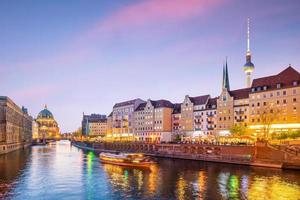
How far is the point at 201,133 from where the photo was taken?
6969 inches

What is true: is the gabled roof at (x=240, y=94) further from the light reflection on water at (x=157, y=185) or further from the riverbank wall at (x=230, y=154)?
the light reflection on water at (x=157, y=185)

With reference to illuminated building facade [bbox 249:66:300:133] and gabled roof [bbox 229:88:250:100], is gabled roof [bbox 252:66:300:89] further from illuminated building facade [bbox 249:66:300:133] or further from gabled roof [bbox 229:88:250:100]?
gabled roof [bbox 229:88:250:100]

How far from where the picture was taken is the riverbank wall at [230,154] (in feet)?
304

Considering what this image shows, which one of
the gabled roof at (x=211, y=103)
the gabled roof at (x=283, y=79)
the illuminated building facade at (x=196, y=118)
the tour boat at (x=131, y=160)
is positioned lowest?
the tour boat at (x=131, y=160)

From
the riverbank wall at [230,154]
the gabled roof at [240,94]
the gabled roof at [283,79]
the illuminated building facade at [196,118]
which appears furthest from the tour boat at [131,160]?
the gabled roof at [240,94]

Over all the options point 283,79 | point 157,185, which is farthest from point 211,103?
point 157,185

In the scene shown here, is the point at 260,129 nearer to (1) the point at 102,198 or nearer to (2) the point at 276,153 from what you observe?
(2) the point at 276,153

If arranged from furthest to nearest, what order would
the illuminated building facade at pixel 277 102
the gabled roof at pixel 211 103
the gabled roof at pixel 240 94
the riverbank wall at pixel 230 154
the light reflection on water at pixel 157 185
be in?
the gabled roof at pixel 211 103, the gabled roof at pixel 240 94, the illuminated building facade at pixel 277 102, the riverbank wall at pixel 230 154, the light reflection on water at pixel 157 185

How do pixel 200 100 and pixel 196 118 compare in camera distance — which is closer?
pixel 196 118

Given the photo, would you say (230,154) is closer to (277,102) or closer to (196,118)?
(277,102)

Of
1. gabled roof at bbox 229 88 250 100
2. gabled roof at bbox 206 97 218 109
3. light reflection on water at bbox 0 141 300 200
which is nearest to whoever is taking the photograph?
light reflection on water at bbox 0 141 300 200

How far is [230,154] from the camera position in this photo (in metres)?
112

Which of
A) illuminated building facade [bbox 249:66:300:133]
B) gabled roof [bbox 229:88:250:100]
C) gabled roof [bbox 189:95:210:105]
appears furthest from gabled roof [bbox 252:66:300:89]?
gabled roof [bbox 189:95:210:105]

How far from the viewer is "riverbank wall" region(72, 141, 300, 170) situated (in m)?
92.6
